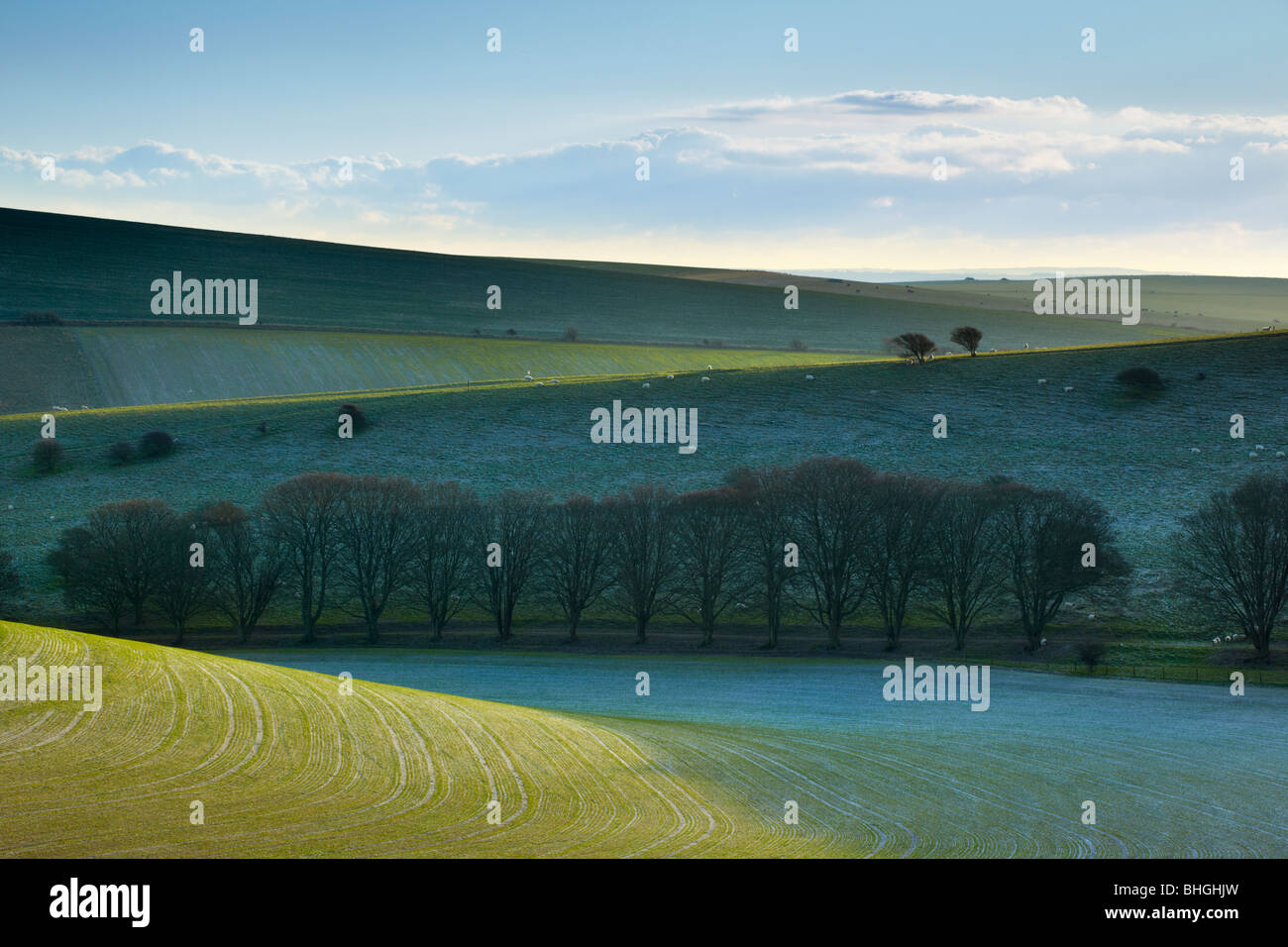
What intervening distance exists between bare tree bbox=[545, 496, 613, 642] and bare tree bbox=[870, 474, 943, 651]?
16445 mm

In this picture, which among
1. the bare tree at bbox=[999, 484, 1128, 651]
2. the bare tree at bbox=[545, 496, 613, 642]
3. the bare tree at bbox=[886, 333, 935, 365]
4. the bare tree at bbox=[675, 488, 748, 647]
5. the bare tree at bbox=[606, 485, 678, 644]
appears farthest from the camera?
the bare tree at bbox=[886, 333, 935, 365]

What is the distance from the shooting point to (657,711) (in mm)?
49656

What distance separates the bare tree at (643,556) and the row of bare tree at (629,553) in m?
0.11

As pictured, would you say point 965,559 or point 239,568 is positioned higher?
point 965,559

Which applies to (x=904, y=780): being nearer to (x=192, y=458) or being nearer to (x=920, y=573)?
(x=920, y=573)

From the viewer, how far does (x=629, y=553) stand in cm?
7362

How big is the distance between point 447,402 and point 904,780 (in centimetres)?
7975

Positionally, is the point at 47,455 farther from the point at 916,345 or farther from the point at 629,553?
the point at 916,345

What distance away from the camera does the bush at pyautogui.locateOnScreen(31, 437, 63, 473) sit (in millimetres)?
90188

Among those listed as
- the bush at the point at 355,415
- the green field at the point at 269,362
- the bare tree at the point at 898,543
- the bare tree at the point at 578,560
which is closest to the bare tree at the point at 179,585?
the bare tree at the point at 578,560

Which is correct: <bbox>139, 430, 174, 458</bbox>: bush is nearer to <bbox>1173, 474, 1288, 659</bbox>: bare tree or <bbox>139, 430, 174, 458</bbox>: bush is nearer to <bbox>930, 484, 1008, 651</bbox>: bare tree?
<bbox>930, 484, 1008, 651</bbox>: bare tree

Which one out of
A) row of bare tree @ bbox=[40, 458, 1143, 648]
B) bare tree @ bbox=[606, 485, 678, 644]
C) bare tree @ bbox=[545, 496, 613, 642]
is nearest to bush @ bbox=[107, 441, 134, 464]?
row of bare tree @ bbox=[40, 458, 1143, 648]

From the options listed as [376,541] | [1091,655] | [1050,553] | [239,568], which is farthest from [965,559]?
[239,568]

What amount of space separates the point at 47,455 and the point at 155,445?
7658mm
